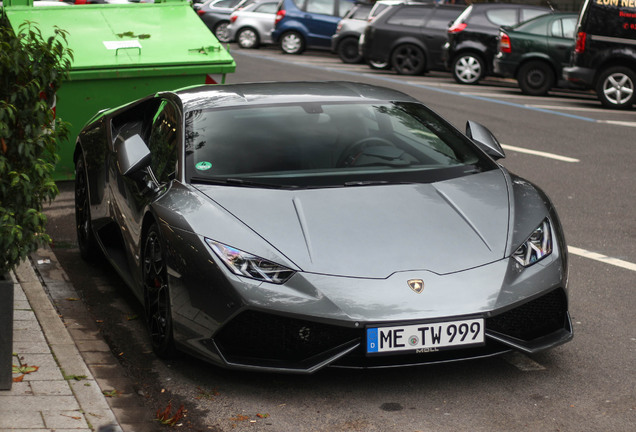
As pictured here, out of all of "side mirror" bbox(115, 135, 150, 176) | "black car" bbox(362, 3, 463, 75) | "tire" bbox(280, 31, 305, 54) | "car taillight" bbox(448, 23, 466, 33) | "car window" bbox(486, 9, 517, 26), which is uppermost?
"side mirror" bbox(115, 135, 150, 176)

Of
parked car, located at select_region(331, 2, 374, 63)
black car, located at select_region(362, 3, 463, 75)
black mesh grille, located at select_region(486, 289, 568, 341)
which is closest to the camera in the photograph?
black mesh grille, located at select_region(486, 289, 568, 341)

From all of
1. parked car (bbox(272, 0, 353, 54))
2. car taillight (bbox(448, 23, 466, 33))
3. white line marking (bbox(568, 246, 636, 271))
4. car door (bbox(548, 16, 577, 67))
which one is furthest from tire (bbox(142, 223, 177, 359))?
parked car (bbox(272, 0, 353, 54))

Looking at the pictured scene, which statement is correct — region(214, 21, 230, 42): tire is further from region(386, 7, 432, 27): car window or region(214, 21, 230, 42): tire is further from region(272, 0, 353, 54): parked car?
region(386, 7, 432, 27): car window

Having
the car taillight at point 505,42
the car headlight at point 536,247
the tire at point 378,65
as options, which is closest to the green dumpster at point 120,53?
the car headlight at point 536,247

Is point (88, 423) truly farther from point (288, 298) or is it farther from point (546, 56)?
point (546, 56)

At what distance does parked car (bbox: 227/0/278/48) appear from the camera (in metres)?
31.5

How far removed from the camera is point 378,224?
203 inches

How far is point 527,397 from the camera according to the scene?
4891mm

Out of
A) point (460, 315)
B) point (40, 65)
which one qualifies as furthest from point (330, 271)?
point (40, 65)

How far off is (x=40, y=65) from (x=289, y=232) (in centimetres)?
133

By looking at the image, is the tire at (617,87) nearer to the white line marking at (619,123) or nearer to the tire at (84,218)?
the white line marking at (619,123)

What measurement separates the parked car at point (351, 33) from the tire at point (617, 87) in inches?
395

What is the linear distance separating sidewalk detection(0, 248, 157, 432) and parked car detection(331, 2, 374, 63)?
69.0 ft

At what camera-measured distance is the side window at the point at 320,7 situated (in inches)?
1158
